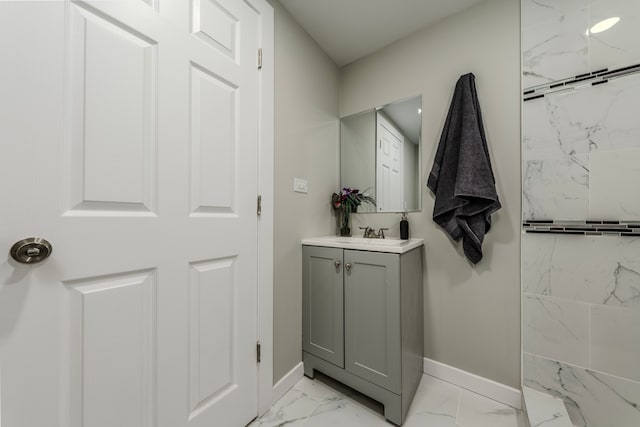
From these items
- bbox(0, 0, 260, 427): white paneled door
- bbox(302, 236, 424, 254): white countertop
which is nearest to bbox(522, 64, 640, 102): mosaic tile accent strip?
bbox(302, 236, 424, 254): white countertop

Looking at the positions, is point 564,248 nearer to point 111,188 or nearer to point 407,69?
point 407,69

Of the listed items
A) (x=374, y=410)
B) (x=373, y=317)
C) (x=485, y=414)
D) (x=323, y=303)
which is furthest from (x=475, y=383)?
(x=323, y=303)

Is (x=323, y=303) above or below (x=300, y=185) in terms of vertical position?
below

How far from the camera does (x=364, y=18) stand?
1574 mm

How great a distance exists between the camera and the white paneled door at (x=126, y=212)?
2.13 feet

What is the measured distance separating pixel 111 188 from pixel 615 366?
7.10 ft

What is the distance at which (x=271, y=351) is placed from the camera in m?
1.37

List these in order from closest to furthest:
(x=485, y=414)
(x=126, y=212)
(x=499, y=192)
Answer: (x=126, y=212)
(x=485, y=414)
(x=499, y=192)

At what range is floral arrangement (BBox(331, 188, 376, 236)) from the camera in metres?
1.91

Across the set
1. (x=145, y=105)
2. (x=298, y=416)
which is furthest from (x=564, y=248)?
(x=145, y=105)

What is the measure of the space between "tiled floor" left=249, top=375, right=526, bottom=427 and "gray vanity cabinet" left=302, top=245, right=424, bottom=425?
0.29 feet

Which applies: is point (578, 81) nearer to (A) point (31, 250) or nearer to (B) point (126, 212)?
(B) point (126, 212)

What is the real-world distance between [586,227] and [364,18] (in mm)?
1688

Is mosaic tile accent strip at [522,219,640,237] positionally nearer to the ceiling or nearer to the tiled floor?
the tiled floor
